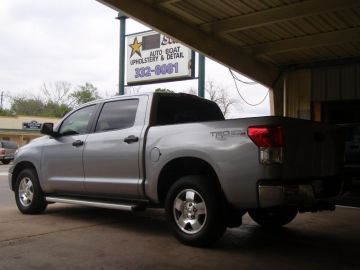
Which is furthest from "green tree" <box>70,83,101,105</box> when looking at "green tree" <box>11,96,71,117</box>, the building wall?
the building wall

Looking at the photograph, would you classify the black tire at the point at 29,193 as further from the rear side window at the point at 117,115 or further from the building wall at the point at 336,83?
the building wall at the point at 336,83

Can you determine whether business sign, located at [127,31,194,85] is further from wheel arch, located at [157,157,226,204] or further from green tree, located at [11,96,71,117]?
green tree, located at [11,96,71,117]

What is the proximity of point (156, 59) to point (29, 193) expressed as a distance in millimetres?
10168

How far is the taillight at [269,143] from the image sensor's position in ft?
17.2

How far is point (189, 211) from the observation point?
5938mm

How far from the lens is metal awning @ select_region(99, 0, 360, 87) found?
8.90 meters

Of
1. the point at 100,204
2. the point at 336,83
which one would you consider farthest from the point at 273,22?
the point at 100,204

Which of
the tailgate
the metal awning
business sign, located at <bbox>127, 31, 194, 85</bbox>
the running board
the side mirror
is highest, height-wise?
business sign, located at <bbox>127, 31, 194, 85</bbox>

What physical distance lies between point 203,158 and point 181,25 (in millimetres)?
4846

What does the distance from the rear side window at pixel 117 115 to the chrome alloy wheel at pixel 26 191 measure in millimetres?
1869

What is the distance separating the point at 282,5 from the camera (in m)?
8.96

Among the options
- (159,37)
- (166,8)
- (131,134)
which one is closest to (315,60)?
(166,8)

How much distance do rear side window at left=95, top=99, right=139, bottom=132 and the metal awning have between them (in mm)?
1912

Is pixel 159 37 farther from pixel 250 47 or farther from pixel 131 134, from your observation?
pixel 131 134
